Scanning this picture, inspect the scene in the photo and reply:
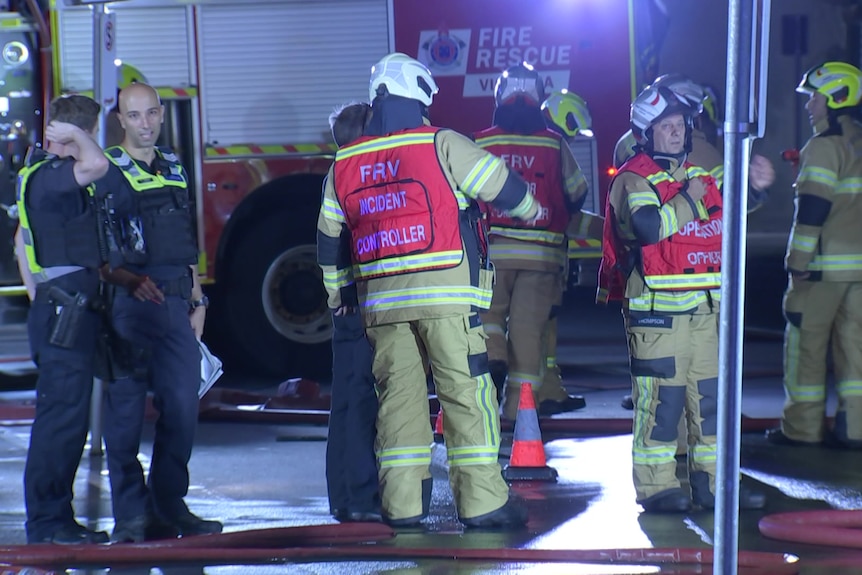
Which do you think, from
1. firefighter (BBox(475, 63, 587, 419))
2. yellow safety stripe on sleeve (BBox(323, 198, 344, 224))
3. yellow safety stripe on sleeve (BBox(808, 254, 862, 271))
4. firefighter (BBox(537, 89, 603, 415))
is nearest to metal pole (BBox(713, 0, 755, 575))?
yellow safety stripe on sleeve (BBox(323, 198, 344, 224))

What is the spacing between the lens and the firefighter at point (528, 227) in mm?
7516

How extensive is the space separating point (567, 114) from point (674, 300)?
322 cm

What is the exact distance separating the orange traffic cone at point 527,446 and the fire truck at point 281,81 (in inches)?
142

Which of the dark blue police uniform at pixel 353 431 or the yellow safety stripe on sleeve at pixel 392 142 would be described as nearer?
the yellow safety stripe on sleeve at pixel 392 142

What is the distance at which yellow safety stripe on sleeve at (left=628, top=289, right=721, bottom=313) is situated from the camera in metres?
5.74

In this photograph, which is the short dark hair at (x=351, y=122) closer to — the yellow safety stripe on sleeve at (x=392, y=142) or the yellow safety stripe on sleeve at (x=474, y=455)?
the yellow safety stripe on sleeve at (x=392, y=142)

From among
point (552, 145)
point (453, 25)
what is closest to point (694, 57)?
point (453, 25)

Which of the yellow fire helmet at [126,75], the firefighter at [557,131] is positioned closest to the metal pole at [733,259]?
the firefighter at [557,131]

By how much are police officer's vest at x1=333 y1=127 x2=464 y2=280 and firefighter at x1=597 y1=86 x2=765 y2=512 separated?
856mm

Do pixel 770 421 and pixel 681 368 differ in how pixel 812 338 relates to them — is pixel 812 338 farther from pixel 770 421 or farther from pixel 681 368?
pixel 681 368

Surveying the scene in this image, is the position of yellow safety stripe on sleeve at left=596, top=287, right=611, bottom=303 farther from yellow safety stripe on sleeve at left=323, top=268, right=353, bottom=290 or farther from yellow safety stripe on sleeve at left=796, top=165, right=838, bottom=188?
yellow safety stripe on sleeve at left=323, top=268, right=353, bottom=290

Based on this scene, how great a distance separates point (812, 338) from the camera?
7273 mm

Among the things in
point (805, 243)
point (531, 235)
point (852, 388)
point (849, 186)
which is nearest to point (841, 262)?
point (805, 243)

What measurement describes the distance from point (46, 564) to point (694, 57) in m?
8.21
